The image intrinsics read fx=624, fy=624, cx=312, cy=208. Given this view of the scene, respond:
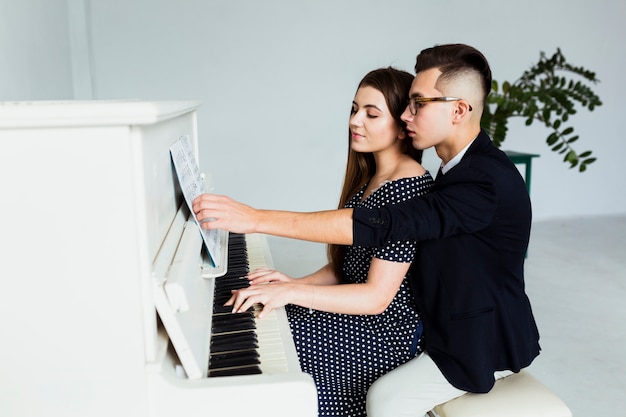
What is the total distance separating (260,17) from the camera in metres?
5.05

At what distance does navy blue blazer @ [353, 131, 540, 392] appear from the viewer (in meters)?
1.42

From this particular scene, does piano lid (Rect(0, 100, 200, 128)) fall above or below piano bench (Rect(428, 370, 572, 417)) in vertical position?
above

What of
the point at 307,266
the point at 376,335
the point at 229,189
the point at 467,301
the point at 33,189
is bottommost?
the point at 307,266

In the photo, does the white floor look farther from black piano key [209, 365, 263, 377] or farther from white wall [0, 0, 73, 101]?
white wall [0, 0, 73, 101]

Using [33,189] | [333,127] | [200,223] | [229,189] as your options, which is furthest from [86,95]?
[33,189]

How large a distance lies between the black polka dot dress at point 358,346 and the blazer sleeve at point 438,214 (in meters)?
0.13

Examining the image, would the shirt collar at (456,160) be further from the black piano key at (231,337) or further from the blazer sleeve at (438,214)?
the black piano key at (231,337)

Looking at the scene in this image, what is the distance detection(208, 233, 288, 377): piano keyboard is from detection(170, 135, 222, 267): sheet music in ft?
0.37

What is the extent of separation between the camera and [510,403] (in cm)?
146

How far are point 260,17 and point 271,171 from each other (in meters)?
1.26

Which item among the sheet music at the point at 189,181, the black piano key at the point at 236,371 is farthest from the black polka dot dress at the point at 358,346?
the black piano key at the point at 236,371

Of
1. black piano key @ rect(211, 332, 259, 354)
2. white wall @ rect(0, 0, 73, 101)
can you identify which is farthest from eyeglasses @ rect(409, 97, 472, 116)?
white wall @ rect(0, 0, 73, 101)

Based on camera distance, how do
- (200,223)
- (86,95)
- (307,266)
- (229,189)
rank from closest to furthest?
1. (200,223)
2. (307,266)
3. (86,95)
4. (229,189)

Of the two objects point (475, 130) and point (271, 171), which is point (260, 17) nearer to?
point (271, 171)
